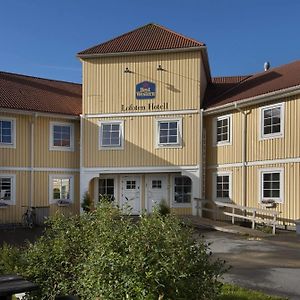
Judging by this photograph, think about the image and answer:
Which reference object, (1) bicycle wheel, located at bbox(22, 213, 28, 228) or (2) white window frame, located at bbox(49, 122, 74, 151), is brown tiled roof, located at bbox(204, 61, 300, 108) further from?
(1) bicycle wheel, located at bbox(22, 213, 28, 228)

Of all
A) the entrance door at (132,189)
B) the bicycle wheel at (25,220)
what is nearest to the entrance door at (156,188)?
the entrance door at (132,189)

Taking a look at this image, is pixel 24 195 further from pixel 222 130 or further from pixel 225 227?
pixel 222 130

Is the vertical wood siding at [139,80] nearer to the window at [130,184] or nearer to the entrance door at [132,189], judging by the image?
the entrance door at [132,189]

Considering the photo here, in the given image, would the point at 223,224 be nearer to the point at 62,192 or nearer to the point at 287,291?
the point at 62,192

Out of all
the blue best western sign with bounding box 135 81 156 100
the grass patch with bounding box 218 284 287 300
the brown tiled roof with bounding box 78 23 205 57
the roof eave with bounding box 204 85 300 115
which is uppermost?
the brown tiled roof with bounding box 78 23 205 57

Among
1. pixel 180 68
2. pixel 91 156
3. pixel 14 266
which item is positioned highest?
pixel 180 68

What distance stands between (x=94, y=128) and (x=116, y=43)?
457 cm

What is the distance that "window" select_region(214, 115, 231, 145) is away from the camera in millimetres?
20000

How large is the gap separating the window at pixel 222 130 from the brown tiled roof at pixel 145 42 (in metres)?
3.75

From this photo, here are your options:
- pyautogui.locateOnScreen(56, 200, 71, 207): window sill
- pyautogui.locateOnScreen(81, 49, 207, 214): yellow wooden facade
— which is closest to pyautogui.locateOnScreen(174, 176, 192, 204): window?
pyautogui.locateOnScreen(81, 49, 207, 214): yellow wooden facade

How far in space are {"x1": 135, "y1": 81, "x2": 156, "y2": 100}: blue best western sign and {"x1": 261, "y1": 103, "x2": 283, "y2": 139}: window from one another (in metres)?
5.55

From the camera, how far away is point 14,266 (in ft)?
21.9

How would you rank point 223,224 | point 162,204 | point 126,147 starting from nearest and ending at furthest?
point 223,224 < point 162,204 < point 126,147

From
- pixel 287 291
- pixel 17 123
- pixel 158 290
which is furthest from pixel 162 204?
pixel 158 290
